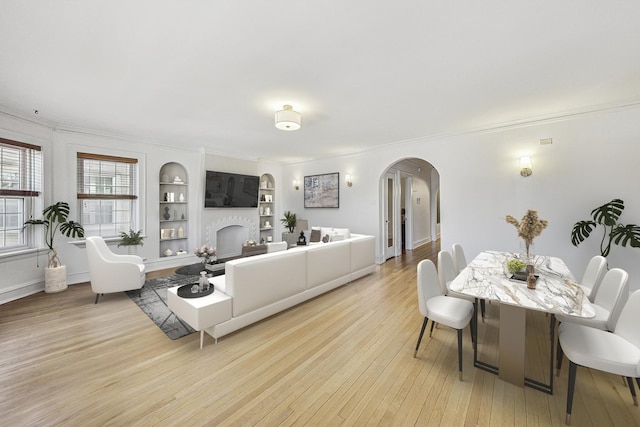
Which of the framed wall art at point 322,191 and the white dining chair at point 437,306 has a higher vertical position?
the framed wall art at point 322,191

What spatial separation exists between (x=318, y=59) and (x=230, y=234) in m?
5.54

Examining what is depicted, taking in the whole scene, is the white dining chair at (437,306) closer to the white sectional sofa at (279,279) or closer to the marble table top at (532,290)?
the marble table top at (532,290)

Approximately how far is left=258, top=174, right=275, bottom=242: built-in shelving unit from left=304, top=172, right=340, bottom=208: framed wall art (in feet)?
4.13

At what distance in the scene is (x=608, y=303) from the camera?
214cm

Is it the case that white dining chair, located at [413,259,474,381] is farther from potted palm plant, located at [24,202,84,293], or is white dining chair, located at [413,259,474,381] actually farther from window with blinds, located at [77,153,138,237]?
window with blinds, located at [77,153,138,237]

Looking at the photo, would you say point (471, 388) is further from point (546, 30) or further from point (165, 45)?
point (165, 45)

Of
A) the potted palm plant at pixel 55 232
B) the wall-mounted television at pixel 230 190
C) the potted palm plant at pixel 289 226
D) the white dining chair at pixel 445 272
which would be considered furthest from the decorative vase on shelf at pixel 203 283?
the potted palm plant at pixel 289 226

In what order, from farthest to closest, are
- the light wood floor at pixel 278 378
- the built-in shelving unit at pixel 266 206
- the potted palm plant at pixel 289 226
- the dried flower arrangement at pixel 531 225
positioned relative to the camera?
1. the built-in shelving unit at pixel 266 206
2. the potted palm plant at pixel 289 226
3. the dried flower arrangement at pixel 531 225
4. the light wood floor at pixel 278 378

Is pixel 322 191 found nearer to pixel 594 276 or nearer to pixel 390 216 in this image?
pixel 390 216

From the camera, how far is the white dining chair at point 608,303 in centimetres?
192

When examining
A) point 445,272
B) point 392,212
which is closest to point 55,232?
point 445,272

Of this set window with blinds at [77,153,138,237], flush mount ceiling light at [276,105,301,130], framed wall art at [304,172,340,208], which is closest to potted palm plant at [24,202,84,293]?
window with blinds at [77,153,138,237]

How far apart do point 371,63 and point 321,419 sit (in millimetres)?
2949

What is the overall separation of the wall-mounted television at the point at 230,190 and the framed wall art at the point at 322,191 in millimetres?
1477
